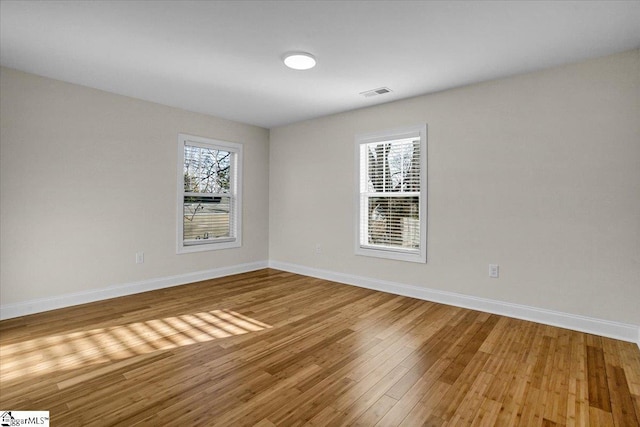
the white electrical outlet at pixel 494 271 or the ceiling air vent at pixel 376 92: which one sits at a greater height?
the ceiling air vent at pixel 376 92

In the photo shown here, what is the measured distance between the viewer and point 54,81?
3404 mm

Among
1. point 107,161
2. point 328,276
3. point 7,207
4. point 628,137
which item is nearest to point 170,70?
point 107,161

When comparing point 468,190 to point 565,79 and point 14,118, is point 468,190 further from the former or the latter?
point 14,118

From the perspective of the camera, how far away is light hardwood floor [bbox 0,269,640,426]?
1729mm

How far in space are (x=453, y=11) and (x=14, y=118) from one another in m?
4.11

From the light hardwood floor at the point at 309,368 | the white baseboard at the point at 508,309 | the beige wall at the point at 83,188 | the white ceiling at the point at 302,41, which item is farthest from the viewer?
the beige wall at the point at 83,188

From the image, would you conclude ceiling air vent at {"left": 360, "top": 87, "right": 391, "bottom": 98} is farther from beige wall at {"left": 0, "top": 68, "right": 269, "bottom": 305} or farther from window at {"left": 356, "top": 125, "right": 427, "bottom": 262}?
beige wall at {"left": 0, "top": 68, "right": 269, "bottom": 305}

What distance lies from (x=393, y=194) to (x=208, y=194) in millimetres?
2773

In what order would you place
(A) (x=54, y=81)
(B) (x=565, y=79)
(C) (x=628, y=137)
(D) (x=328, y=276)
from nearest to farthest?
(C) (x=628, y=137), (B) (x=565, y=79), (A) (x=54, y=81), (D) (x=328, y=276)

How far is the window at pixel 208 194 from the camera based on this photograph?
4.56 meters

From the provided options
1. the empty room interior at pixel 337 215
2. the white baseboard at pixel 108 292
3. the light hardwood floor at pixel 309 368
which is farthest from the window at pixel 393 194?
the white baseboard at pixel 108 292

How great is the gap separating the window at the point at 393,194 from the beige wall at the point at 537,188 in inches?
4.6

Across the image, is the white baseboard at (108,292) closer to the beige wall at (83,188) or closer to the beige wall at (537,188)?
the beige wall at (83,188)

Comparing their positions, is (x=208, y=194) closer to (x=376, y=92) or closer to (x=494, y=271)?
(x=376, y=92)
